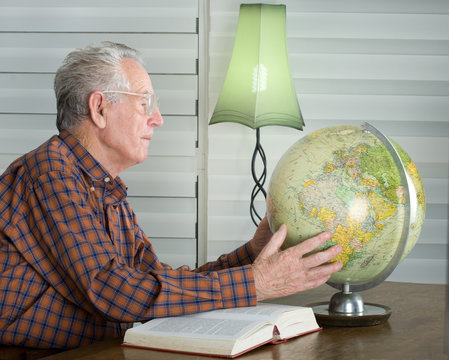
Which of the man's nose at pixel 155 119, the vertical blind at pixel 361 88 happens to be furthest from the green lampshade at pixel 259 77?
the man's nose at pixel 155 119


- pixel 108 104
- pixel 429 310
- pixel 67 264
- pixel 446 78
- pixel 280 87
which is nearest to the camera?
pixel 67 264

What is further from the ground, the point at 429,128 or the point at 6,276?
the point at 429,128

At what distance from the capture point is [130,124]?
2.02 meters

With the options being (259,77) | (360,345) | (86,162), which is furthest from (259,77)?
(360,345)

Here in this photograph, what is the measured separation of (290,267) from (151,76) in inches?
64.1

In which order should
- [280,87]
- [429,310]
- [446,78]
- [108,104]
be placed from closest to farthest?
1. [429,310]
2. [108,104]
3. [280,87]
4. [446,78]

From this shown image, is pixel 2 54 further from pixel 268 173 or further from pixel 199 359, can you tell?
pixel 199 359

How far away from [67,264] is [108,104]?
1.89 feet

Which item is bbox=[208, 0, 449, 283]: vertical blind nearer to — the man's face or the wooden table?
the man's face

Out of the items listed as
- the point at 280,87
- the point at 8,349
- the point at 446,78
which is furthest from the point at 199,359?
the point at 446,78

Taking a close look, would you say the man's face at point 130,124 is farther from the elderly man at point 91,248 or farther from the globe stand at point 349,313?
the globe stand at point 349,313

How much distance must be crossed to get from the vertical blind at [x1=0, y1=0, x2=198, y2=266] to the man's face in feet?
3.06

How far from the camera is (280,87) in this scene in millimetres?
2693

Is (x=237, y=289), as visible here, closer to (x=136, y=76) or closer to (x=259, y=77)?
(x=136, y=76)
